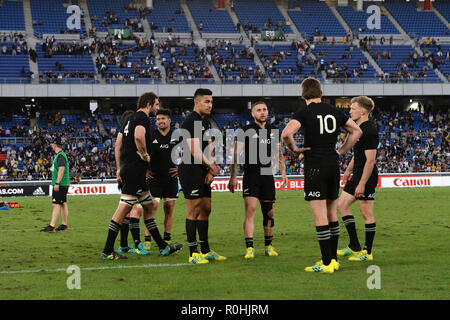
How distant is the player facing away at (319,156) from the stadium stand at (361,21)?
59582 mm

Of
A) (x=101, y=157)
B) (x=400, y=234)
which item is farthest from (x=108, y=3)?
(x=400, y=234)

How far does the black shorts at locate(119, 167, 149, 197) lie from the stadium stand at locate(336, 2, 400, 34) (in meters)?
59.0

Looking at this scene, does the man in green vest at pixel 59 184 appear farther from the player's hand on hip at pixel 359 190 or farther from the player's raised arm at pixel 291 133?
the player's raised arm at pixel 291 133

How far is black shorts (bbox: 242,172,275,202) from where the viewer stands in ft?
36.0

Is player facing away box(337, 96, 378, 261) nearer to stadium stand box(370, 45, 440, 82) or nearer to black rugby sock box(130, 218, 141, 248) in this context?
black rugby sock box(130, 218, 141, 248)

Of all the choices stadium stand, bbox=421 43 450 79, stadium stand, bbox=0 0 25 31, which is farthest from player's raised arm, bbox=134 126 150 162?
stadium stand, bbox=421 43 450 79

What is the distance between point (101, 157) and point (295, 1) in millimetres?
35269

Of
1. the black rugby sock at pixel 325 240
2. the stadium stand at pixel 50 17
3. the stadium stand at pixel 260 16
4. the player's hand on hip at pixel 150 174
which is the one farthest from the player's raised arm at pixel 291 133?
the stadium stand at pixel 260 16

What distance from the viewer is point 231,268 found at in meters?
9.73

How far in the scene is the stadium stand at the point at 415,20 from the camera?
66.4m

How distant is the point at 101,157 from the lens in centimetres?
4566

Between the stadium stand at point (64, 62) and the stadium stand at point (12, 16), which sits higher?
the stadium stand at point (12, 16)

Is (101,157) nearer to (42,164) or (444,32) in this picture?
(42,164)

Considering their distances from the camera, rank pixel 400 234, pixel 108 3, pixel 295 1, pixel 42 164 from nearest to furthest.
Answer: pixel 400 234 → pixel 42 164 → pixel 108 3 → pixel 295 1
